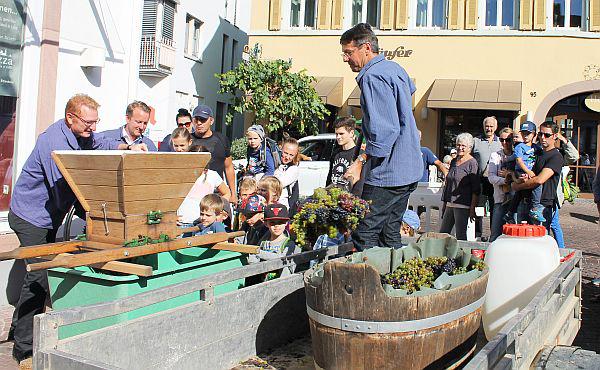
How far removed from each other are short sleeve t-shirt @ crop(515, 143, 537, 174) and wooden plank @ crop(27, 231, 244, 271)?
4.26m

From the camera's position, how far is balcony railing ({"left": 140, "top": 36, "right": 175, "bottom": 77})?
2262cm

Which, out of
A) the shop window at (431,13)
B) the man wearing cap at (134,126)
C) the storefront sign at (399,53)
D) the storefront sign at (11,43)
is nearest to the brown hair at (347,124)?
the man wearing cap at (134,126)

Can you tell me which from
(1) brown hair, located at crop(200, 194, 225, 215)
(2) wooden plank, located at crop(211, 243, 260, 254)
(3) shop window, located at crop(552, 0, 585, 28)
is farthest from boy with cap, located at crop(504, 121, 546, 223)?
(3) shop window, located at crop(552, 0, 585, 28)

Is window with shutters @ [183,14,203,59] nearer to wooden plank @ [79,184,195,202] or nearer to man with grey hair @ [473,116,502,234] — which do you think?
man with grey hair @ [473,116,502,234]

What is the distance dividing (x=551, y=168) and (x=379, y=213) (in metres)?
3.61

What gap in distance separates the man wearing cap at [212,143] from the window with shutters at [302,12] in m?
15.8

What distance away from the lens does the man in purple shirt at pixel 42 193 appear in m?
4.66

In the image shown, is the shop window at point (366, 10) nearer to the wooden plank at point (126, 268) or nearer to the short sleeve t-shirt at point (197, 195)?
the short sleeve t-shirt at point (197, 195)

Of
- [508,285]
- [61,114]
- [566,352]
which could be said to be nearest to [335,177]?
[508,285]

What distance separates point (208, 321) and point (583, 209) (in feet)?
55.7

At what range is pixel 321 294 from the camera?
3154mm

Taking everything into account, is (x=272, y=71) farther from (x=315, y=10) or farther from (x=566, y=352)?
(x=566, y=352)

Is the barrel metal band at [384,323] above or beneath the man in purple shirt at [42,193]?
beneath

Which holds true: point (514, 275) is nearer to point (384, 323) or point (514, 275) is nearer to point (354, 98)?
point (384, 323)
